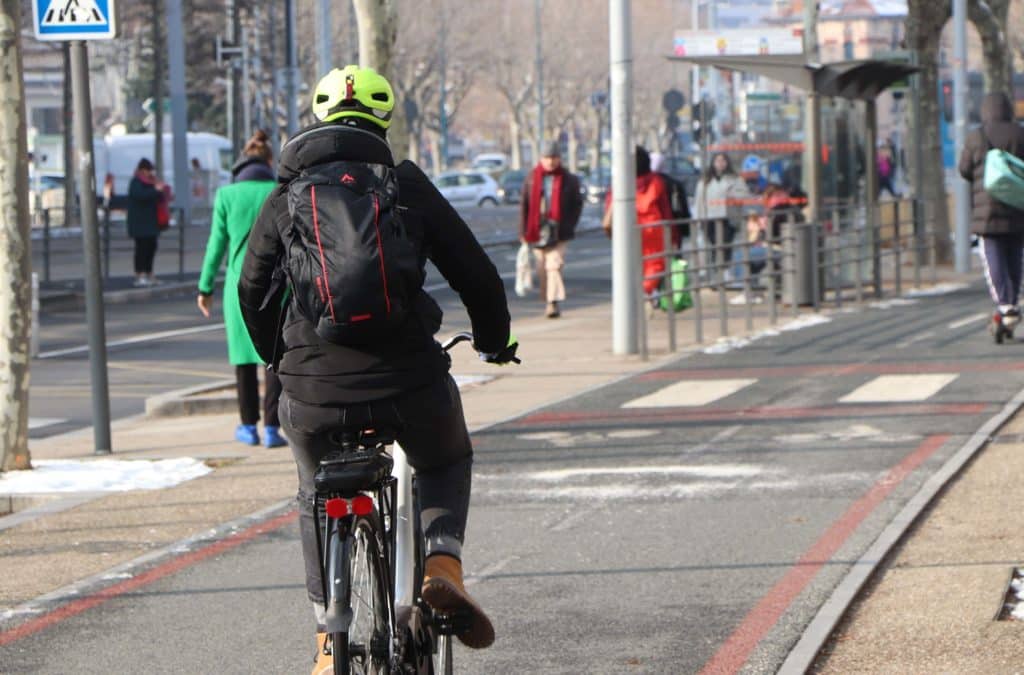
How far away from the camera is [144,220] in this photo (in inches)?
1074

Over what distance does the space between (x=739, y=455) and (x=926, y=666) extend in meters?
4.47

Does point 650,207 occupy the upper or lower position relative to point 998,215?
→ upper

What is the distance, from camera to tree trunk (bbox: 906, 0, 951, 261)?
2769 cm

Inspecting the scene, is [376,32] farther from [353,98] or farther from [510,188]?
[510,188]

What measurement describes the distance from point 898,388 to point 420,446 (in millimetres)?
8698

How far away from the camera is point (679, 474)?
9859 millimetres

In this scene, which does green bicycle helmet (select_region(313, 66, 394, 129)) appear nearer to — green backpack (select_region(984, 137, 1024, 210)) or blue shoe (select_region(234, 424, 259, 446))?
blue shoe (select_region(234, 424, 259, 446))

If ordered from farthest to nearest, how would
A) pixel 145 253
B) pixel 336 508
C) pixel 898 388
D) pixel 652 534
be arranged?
1. pixel 145 253
2. pixel 898 388
3. pixel 652 534
4. pixel 336 508

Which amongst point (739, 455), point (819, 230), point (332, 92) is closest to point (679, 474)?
point (739, 455)

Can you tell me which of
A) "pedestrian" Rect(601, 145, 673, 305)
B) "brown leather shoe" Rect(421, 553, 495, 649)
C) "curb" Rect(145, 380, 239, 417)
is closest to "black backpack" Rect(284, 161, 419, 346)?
"brown leather shoe" Rect(421, 553, 495, 649)

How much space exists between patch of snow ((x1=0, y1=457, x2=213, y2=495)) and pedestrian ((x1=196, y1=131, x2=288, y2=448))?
1.87 feet

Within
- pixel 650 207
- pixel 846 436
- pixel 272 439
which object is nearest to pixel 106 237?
pixel 650 207

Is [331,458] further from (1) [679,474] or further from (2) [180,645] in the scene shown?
(1) [679,474]

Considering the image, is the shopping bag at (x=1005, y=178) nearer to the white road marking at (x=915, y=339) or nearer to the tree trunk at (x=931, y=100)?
the white road marking at (x=915, y=339)
